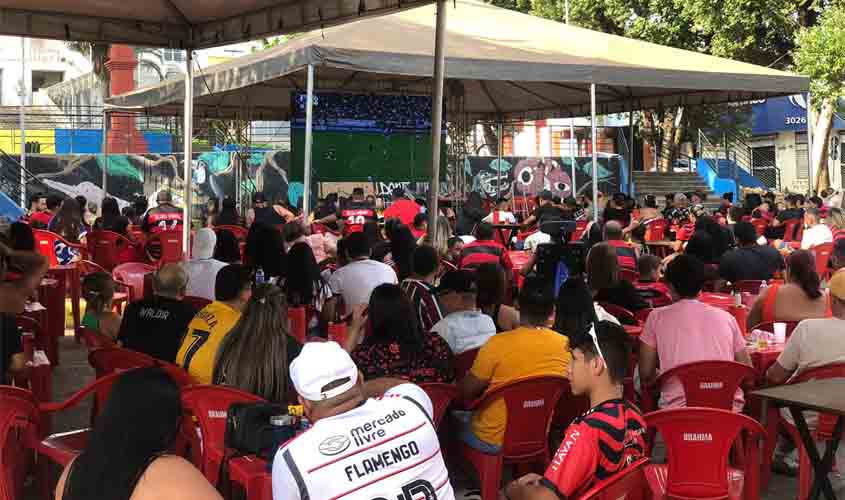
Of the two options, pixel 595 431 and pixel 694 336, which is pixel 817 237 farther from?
pixel 595 431

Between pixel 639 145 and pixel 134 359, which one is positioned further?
pixel 639 145

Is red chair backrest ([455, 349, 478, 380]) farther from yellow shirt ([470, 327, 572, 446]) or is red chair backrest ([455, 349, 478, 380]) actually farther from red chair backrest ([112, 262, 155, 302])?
red chair backrest ([112, 262, 155, 302])

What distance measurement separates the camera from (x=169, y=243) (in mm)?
11727

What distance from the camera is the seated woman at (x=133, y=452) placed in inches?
93.1

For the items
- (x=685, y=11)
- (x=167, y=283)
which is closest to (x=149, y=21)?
(x=167, y=283)

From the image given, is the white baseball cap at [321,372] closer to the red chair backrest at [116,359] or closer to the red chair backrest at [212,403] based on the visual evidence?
the red chair backrest at [212,403]

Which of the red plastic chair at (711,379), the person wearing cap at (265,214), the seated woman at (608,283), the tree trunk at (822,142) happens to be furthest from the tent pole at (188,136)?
the tree trunk at (822,142)

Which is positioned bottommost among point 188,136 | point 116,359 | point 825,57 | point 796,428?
point 796,428

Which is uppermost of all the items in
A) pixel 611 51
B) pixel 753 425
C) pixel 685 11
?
pixel 685 11

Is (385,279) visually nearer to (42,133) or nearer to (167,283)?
(167,283)

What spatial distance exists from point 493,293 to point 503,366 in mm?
1625

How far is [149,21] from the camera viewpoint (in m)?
9.73

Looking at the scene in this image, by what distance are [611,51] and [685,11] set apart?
12665mm

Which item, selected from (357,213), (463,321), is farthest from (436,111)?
(357,213)
